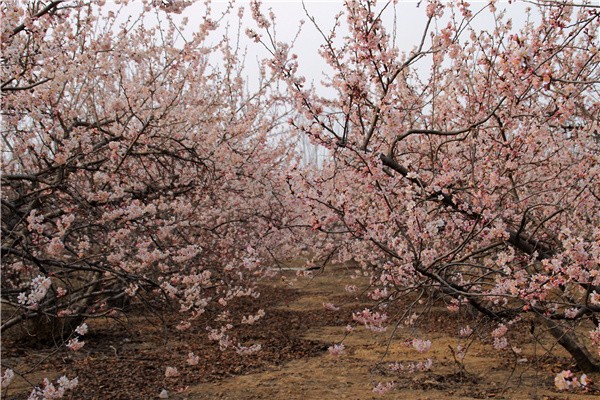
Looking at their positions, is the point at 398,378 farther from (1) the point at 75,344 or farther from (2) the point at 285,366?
(1) the point at 75,344

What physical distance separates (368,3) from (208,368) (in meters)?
4.21

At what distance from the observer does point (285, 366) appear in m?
6.12

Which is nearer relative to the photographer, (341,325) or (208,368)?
(208,368)

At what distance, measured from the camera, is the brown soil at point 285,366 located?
504 cm

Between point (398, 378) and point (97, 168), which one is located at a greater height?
point (97, 168)

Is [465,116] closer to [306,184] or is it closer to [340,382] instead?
[306,184]

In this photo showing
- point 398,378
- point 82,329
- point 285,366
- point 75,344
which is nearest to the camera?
point 82,329

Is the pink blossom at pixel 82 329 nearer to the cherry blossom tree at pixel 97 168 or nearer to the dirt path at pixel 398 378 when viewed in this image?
the cherry blossom tree at pixel 97 168

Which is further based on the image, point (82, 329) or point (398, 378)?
point (398, 378)

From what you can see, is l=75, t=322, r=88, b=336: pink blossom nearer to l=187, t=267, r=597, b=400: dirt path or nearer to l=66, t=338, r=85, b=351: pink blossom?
l=66, t=338, r=85, b=351: pink blossom

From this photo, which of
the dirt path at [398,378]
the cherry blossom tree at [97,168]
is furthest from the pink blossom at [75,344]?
the dirt path at [398,378]

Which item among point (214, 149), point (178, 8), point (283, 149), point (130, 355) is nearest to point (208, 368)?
point (130, 355)

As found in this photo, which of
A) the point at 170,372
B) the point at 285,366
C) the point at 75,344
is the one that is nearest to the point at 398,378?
the point at 285,366

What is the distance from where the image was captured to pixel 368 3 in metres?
3.85
